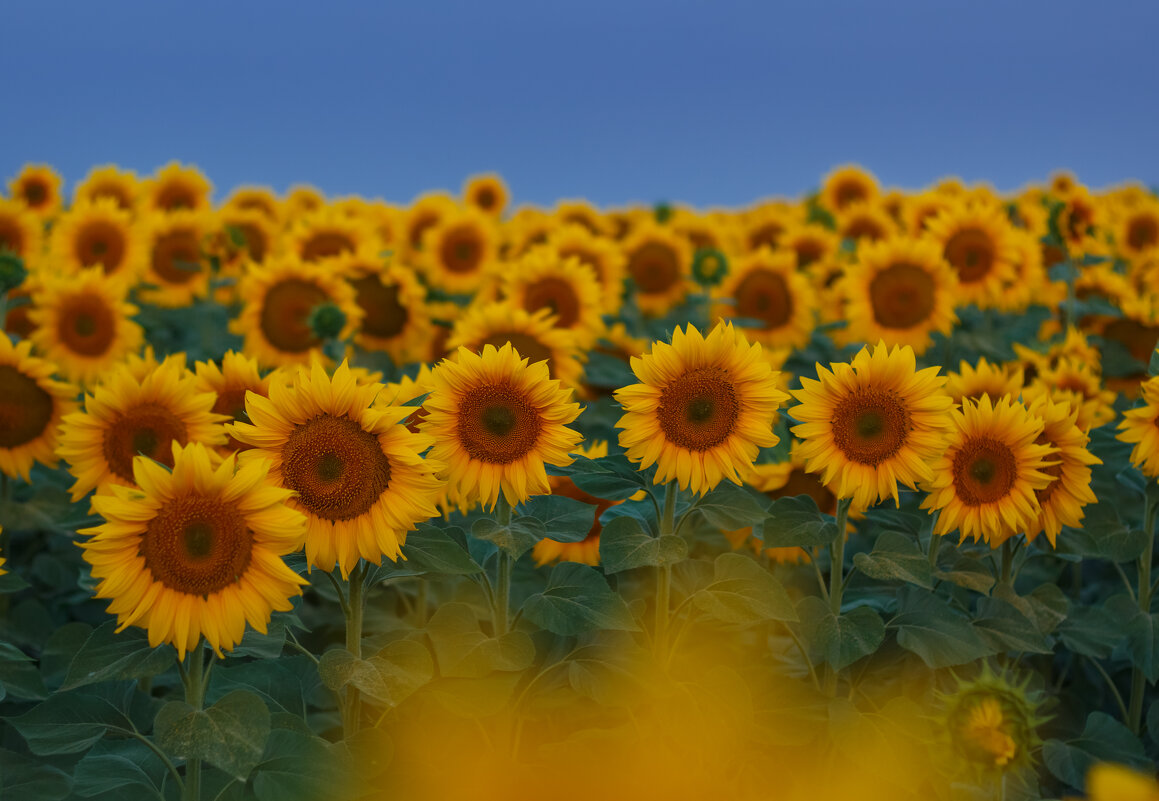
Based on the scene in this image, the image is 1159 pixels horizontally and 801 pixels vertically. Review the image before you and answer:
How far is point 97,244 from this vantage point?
7109 millimetres

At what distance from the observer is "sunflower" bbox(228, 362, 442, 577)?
250cm

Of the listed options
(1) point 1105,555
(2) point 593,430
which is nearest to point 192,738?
(1) point 1105,555

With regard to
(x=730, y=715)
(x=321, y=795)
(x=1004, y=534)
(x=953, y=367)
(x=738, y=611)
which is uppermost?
(x=953, y=367)

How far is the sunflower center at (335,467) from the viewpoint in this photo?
8.20 feet

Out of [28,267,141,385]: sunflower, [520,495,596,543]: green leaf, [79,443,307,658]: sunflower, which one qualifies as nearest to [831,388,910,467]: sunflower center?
[520,495,596,543]: green leaf

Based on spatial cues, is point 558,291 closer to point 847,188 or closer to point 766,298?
point 766,298

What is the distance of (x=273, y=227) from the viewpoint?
8.19 metres

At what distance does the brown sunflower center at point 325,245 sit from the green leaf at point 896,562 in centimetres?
456

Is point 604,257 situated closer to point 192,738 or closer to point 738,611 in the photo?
point 738,611

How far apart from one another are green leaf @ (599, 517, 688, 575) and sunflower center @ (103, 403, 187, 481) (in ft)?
4.98

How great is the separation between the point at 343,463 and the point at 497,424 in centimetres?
41

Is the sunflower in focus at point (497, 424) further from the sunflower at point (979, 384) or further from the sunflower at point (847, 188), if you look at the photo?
the sunflower at point (847, 188)

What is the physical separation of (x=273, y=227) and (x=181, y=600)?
6332 millimetres

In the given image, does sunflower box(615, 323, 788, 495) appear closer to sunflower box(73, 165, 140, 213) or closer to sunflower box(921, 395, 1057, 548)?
sunflower box(921, 395, 1057, 548)
